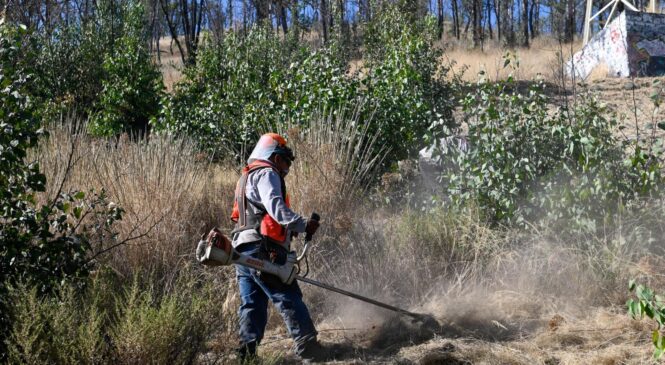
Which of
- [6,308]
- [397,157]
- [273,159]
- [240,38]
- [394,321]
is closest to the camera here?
[6,308]

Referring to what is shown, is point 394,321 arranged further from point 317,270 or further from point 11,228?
point 11,228

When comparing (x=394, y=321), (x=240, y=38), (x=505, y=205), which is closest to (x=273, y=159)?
(x=394, y=321)

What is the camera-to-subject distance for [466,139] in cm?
739

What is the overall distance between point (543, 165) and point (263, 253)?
3181mm

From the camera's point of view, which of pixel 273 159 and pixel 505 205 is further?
pixel 505 205

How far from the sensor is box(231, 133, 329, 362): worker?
202 inches

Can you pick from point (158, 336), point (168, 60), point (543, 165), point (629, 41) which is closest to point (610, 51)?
point (629, 41)

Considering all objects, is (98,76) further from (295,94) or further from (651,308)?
(651,308)

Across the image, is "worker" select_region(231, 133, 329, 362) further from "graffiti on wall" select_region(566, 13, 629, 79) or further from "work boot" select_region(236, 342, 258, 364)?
"graffiti on wall" select_region(566, 13, 629, 79)

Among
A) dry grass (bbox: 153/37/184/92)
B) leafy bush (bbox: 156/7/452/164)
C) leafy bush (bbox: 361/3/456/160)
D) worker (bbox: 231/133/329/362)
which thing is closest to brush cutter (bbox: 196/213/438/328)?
worker (bbox: 231/133/329/362)

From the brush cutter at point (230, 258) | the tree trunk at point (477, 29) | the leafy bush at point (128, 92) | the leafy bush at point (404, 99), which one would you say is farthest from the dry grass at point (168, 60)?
the brush cutter at point (230, 258)

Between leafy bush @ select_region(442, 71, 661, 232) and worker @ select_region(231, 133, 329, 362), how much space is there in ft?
8.32

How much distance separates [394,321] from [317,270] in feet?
3.54

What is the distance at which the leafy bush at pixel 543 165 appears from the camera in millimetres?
6547
